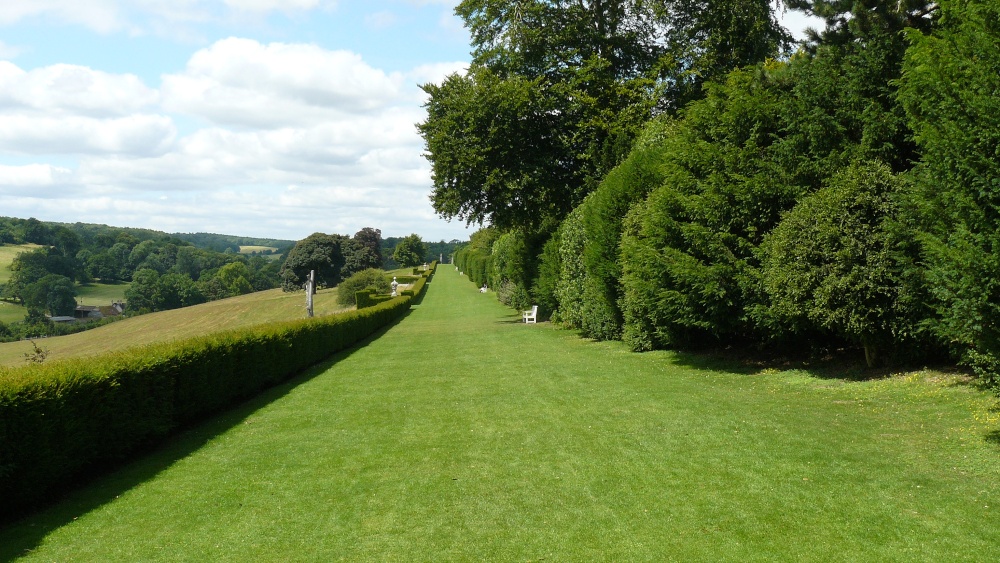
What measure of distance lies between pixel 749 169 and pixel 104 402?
1194 centimetres

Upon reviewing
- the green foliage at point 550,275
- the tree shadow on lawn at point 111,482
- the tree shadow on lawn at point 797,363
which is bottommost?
the tree shadow on lawn at point 111,482

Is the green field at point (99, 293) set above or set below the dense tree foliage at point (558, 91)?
below

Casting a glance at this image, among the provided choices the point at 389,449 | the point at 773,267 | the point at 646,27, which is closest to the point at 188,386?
the point at 389,449

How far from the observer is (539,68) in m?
29.4

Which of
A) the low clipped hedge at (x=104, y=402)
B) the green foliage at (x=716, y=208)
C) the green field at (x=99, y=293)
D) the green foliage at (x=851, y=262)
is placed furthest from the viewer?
the green field at (x=99, y=293)

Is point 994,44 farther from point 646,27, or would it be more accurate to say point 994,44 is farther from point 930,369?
point 646,27

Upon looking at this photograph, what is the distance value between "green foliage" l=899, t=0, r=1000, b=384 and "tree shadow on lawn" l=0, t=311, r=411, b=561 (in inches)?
378

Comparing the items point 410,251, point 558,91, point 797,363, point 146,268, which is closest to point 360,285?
point 558,91

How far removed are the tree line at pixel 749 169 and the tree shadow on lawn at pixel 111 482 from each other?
9.34m

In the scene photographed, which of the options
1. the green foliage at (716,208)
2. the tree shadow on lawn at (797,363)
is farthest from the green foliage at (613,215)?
the tree shadow on lawn at (797,363)

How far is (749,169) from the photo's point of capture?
1375cm

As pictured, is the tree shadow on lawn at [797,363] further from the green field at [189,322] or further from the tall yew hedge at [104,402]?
the green field at [189,322]

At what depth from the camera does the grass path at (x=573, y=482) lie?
562 cm

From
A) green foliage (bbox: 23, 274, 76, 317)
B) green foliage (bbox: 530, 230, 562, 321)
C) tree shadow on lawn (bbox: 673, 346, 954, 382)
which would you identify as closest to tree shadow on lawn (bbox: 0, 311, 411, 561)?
tree shadow on lawn (bbox: 673, 346, 954, 382)
